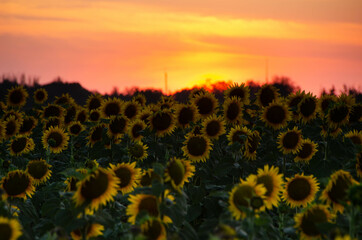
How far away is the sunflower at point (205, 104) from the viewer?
6949mm

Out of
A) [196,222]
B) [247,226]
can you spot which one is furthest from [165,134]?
[247,226]

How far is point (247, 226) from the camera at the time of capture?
124 inches

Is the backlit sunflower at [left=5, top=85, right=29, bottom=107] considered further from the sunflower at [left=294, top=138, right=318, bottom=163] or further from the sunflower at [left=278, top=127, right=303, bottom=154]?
the sunflower at [left=294, top=138, right=318, bottom=163]

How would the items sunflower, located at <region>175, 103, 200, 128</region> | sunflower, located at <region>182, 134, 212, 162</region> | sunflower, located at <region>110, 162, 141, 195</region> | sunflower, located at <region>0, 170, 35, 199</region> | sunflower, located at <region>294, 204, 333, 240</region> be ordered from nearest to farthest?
sunflower, located at <region>294, 204, 333, 240</region>
sunflower, located at <region>110, 162, 141, 195</region>
sunflower, located at <region>0, 170, 35, 199</region>
sunflower, located at <region>182, 134, 212, 162</region>
sunflower, located at <region>175, 103, 200, 128</region>

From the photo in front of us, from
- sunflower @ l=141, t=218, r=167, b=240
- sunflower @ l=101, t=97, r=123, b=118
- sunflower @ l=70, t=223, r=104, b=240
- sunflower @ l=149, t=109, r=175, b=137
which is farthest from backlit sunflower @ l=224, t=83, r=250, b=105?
sunflower @ l=141, t=218, r=167, b=240

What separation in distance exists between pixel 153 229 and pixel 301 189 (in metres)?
1.94

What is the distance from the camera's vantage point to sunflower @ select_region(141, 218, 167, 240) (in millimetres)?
3041

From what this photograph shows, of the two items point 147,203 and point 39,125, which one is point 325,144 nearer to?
point 147,203

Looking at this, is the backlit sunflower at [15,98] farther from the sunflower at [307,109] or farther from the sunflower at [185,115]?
the sunflower at [307,109]

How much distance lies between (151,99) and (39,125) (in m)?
8.20

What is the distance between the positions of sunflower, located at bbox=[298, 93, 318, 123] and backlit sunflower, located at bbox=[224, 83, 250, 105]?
777mm

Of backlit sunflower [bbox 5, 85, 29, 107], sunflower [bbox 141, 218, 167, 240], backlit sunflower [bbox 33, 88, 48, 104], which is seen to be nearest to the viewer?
→ sunflower [bbox 141, 218, 167, 240]

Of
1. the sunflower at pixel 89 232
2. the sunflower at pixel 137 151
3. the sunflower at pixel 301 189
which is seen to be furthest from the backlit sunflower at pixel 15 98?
the sunflower at pixel 301 189

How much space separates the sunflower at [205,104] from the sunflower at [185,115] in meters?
0.32
